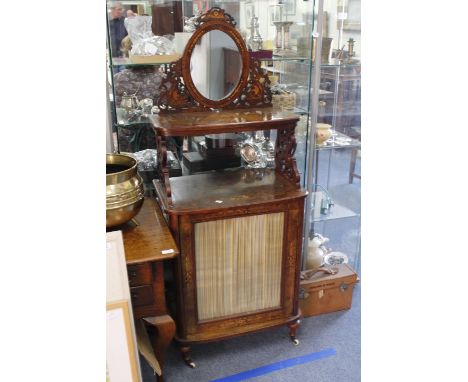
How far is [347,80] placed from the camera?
2191 millimetres

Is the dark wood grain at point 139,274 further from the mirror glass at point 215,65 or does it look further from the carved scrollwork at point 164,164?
the mirror glass at point 215,65

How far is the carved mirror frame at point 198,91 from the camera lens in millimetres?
1623

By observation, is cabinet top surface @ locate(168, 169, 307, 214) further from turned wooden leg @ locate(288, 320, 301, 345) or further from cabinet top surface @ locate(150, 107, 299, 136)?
turned wooden leg @ locate(288, 320, 301, 345)

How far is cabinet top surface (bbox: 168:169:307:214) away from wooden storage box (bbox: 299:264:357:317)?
23.1 inches

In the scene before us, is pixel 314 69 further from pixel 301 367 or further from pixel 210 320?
A: pixel 301 367

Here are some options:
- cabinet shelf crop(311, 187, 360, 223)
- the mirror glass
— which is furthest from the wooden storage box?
the mirror glass

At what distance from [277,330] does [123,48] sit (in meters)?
1.49

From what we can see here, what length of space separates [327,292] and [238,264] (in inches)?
26.7

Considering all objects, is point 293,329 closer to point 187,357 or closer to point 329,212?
point 187,357

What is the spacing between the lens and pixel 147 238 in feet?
5.04

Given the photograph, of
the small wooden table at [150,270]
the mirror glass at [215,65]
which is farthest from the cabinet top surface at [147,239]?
the mirror glass at [215,65]

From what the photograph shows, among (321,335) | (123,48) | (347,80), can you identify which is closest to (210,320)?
(321,335)
